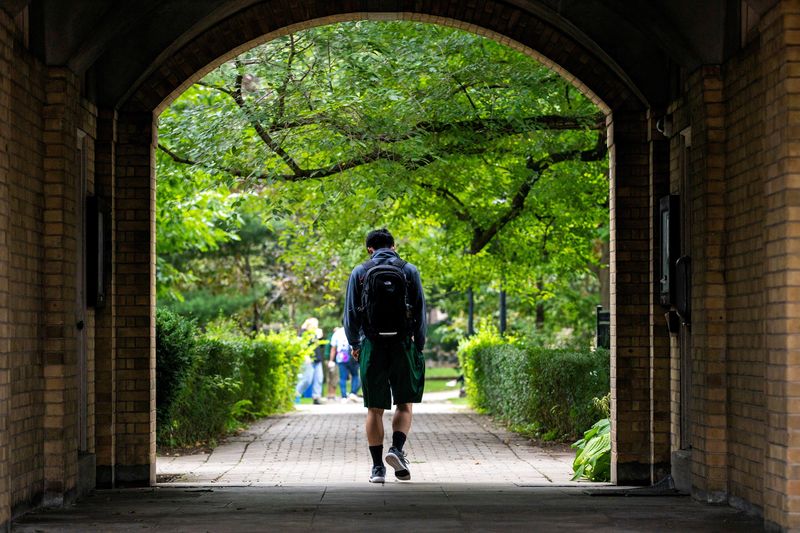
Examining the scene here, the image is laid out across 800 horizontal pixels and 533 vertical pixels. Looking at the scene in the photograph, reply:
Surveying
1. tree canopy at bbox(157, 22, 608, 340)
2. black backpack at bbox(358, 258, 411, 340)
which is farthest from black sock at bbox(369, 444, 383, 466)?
tree canopy at bbox(157, 22, 608, 340)

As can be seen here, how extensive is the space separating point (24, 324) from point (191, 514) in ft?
4.90

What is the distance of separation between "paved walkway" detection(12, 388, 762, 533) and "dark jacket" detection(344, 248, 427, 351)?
1142 mm

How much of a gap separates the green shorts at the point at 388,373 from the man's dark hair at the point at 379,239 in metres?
0.84

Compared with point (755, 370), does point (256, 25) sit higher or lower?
higher

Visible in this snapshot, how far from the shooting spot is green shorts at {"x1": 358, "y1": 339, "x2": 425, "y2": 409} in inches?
367

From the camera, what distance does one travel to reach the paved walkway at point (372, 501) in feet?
22.2

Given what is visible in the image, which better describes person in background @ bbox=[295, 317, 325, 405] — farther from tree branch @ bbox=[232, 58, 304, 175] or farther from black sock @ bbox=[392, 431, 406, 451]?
black sock @ bbox=[392, 431, 406, 451]

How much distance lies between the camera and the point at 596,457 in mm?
10633

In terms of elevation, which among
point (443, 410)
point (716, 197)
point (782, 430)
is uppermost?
point (716, 197)

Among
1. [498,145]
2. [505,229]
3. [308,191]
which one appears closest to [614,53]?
[498,145]

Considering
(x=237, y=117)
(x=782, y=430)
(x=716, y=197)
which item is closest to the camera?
(x=782, y=430)

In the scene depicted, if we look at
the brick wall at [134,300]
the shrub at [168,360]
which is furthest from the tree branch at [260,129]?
the brick wall at [134,300]

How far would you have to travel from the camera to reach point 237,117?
560 inches

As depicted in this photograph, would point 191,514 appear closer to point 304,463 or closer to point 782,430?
point 782,430
